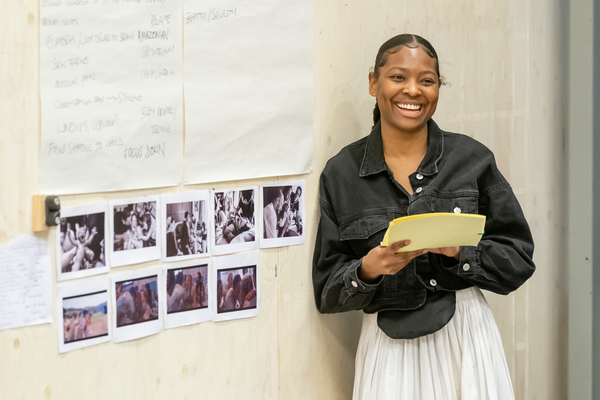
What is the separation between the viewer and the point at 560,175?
2809mm

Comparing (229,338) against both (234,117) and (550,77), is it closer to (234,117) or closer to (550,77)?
(234,117)

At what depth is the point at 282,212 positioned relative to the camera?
1.94 meters

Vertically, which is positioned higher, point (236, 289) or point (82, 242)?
point (82, 242)

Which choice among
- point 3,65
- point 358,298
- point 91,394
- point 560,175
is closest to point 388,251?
point 358,298

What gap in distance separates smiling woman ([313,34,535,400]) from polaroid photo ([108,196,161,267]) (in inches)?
20.3

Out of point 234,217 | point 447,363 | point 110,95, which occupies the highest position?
point 110,95

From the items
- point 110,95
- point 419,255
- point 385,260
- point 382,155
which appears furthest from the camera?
point 382,155

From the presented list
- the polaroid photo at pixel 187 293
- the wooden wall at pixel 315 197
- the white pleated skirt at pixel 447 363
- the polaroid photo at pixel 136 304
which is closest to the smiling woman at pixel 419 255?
the white pleated skirt at pixel 447 363

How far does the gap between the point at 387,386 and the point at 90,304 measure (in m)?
0.85

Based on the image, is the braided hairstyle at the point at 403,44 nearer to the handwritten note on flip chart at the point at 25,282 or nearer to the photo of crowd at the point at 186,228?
the photo of crowd at the point at 186,228

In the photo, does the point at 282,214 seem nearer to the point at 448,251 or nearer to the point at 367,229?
the point at 367,229

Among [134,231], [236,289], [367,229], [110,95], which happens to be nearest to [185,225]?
[134,231]

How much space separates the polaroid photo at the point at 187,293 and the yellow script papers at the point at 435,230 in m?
0.52

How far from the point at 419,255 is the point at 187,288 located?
64 centimetres
